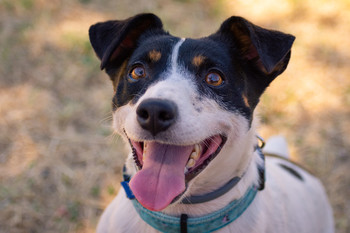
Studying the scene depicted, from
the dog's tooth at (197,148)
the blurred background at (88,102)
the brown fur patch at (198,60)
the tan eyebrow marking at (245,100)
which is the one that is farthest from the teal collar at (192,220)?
the blurred background at (88,102)

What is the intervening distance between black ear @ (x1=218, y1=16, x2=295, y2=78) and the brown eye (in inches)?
11.7

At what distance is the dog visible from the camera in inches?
81.4

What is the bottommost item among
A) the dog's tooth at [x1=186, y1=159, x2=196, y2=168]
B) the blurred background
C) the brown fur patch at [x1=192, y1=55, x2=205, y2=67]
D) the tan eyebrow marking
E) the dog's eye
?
the blurred background

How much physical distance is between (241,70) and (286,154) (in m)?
1.71

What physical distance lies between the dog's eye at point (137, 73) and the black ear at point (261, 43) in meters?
0.70

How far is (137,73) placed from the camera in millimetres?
2391

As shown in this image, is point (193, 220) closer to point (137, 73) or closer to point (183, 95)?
point (183, 95)

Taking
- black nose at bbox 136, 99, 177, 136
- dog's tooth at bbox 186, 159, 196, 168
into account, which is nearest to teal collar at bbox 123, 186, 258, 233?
dog's tooth at bbox 186, 159, 196, 168

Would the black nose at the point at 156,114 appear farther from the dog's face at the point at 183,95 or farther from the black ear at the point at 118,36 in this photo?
the black ear at the point at 118,36

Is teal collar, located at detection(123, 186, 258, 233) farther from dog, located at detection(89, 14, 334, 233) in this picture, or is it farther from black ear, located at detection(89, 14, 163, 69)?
black ear, located at detection(89, 14, 163, 69)

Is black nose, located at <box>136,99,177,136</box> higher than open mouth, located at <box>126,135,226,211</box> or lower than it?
higher

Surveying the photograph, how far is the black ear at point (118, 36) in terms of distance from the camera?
2.44 meters

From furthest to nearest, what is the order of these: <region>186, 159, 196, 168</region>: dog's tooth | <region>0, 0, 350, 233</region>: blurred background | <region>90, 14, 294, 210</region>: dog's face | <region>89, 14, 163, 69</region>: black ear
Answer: <region>0, 0, 350, 233</region>: blurred background, <region>89, 14, 163, 69</region>: black ear, <region>186, 159, 196, 168</region>: dog's tooth, <region>90, 14, 294, 210</region>: dog's face

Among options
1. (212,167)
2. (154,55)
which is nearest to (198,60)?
(154,55)
